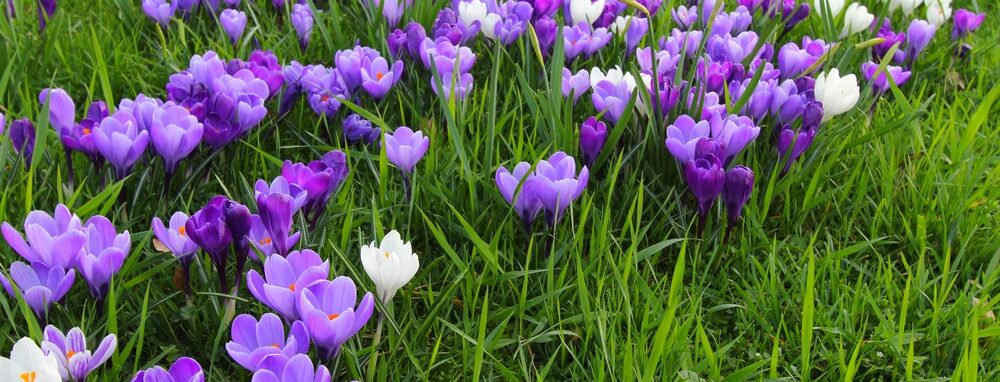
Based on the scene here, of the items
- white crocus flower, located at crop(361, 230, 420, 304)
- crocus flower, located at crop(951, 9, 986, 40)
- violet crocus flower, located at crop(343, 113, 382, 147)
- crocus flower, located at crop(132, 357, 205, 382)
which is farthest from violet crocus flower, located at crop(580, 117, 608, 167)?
crocus flower, located at crop(951, 9, 986, 40)

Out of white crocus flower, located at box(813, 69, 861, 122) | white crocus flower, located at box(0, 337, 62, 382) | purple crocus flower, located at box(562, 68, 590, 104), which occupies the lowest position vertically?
purple crocus flower, located at box(562, 68, 590, 104)

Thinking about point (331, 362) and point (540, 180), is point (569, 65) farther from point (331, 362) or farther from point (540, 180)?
point (331, 362)

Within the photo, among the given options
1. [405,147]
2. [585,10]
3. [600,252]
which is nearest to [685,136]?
[600,252]

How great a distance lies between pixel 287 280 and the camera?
5.07 feet

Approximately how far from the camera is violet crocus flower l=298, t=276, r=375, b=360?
1.42 metres

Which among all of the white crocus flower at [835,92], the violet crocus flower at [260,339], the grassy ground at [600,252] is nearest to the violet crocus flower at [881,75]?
the grassy ground at [600,252]

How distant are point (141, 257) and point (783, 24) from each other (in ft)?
6.75

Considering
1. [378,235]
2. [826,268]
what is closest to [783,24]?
[826,268]

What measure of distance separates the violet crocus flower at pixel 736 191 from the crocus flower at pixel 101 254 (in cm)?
122

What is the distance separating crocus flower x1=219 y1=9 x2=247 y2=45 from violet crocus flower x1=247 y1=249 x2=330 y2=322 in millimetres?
1463

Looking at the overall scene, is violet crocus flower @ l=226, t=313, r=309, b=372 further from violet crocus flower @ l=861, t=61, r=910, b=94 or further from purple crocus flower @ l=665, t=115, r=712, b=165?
violet crocus flower @ l=861, t=61, r=910, b=94

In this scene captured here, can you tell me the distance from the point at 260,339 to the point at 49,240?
0.44m

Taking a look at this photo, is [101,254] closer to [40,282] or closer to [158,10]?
[40,282]

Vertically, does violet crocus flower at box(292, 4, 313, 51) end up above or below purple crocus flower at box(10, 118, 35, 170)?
below
